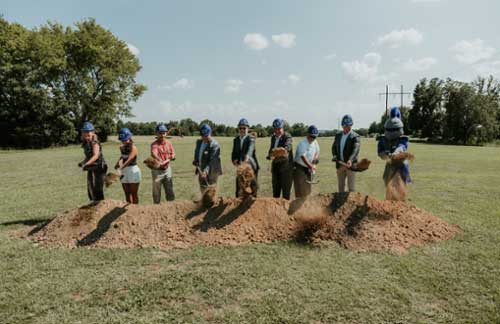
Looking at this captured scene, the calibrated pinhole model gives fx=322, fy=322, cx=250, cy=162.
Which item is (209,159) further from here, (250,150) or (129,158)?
(129,158)

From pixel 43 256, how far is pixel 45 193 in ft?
23.2

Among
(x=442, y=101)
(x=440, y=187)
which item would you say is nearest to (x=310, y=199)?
(x=440, y=187)

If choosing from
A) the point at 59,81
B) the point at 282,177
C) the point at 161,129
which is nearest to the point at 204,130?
the point at 161,129

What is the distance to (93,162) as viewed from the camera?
6828 millimetres

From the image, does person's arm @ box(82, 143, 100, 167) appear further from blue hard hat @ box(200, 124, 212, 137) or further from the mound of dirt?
blue hard hat @ box(200, 124, 212, 137)

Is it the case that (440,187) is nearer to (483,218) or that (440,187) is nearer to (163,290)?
(483,218)

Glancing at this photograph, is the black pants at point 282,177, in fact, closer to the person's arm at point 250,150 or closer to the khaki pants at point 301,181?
the khaki pants at point 301,181

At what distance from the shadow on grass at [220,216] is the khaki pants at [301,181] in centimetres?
115

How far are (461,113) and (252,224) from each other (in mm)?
61075

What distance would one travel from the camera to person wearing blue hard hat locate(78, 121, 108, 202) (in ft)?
22.3

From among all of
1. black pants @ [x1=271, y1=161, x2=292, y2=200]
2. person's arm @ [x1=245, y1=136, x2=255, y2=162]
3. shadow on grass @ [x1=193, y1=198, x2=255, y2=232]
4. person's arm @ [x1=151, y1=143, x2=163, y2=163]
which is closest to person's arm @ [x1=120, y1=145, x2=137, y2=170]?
person's arm @ [x1=151, y1=143, x2=163, y2=163]

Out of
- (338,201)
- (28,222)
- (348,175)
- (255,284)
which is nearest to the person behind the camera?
(255,284)

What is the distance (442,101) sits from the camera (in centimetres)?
6462

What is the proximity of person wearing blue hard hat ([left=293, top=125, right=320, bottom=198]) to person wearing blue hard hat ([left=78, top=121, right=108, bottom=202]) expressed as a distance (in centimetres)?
425
